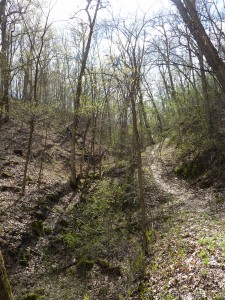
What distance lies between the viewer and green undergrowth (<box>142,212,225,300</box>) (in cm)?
605

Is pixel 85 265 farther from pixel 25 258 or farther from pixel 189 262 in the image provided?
pixel 189 262

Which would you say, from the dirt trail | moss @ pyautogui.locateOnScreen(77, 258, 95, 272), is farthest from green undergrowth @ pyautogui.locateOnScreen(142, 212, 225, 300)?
moss @ pyautogui.locateOnScreen(77, 258, 95, 272)

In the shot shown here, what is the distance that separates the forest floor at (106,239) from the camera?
281 inches

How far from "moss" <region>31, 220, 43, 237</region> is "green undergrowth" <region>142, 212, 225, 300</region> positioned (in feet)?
15.0

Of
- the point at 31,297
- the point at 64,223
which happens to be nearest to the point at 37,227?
the point at 64,223

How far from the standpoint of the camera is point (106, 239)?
10.4 meters

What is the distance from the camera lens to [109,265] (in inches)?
374

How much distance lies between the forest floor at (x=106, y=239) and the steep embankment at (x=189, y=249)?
1.1 inches

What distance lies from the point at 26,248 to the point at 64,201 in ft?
13.3

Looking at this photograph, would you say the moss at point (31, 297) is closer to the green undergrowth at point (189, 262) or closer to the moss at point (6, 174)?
the green undergrowth at point (189, 262)

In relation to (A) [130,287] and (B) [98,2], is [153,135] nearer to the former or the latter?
(B) [98,2]

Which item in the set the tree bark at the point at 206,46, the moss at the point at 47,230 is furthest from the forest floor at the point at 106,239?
the tree bark at the point at 206,46

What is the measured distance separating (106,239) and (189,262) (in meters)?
3.96

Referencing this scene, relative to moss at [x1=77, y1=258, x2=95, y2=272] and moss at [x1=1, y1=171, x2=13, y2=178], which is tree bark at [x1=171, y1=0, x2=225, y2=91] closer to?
moss at [x1=77, y1=258, x2=95, y2=272]
